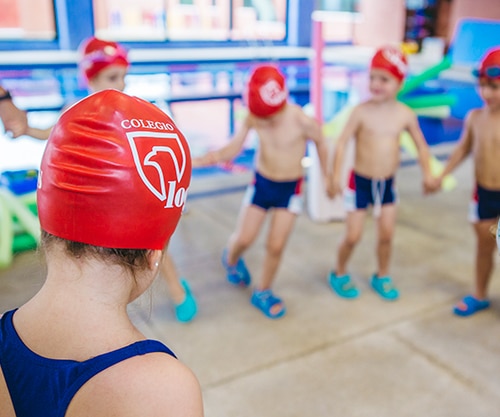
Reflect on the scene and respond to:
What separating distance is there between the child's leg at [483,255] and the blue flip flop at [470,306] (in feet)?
0.11

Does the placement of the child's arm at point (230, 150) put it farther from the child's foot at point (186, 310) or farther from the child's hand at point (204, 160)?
the child's foot at point (186, 310)

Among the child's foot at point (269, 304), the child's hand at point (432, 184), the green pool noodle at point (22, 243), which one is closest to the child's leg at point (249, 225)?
the child's foot at point (269, 304)

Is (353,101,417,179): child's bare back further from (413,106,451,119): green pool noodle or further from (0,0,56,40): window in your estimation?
(0,0,56,40): window

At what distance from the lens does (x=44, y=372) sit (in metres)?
0.96

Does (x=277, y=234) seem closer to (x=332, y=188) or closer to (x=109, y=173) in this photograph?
(x=332, y=188)

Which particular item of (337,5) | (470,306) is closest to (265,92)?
(470,306)

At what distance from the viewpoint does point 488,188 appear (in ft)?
10.4

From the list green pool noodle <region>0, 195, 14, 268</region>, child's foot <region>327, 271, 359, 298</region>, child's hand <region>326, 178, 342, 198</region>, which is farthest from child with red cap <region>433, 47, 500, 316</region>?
green pool noodle <region>0, 195, 14, 268</region>

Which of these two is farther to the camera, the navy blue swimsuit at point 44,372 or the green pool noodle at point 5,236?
the green pool noodle at point 5,236

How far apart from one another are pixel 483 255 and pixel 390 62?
127 cm

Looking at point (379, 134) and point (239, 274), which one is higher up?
point (379, 134)

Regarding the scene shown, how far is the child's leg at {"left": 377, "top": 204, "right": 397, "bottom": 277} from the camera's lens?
347 centimetres

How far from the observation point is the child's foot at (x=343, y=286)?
11.6ft

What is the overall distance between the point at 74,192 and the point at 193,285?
Answer: 281 centimetres
